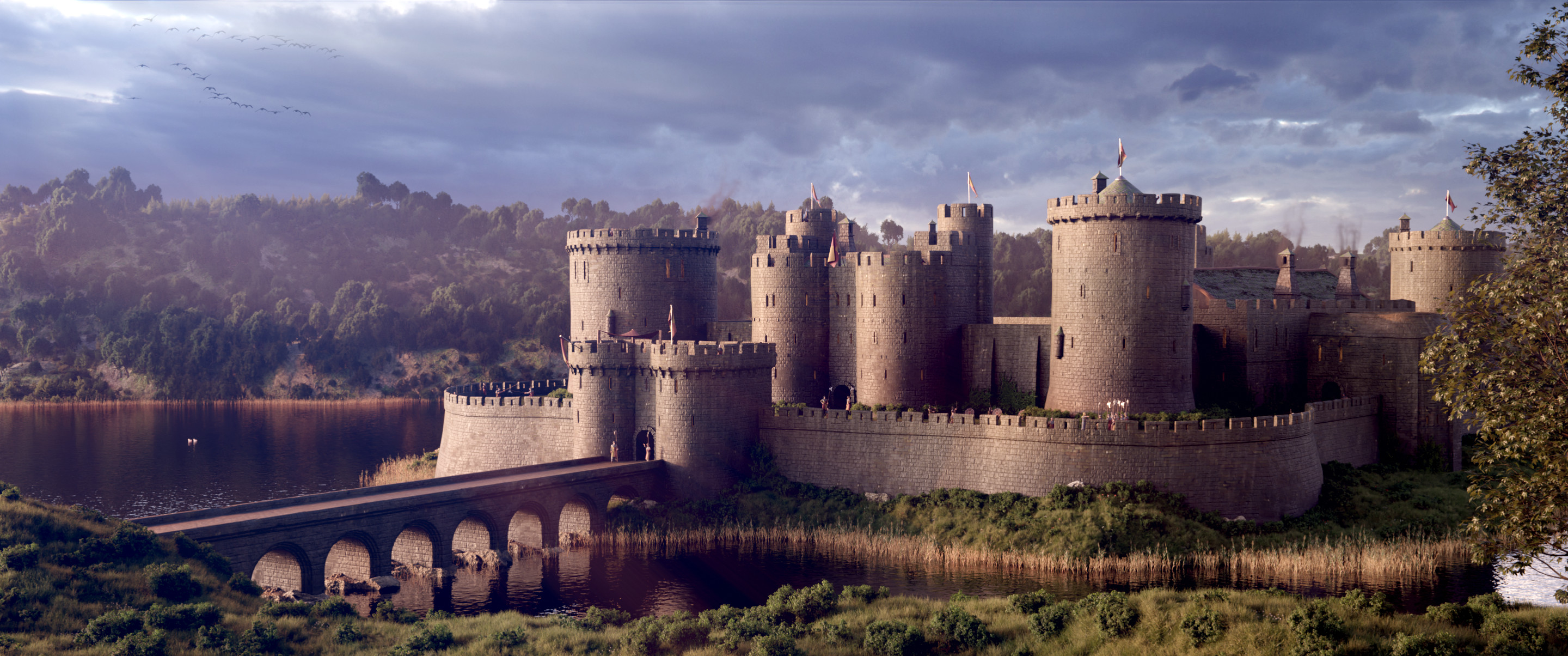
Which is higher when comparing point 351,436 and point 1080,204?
point 1080,204

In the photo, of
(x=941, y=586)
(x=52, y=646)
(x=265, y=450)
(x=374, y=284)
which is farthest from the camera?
(x=374, y=284)

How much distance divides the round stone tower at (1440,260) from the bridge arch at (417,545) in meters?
53.3

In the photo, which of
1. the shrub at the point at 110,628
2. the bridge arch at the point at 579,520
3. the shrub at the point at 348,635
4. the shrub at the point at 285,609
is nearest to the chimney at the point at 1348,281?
the bridge arch at the point at 579,520

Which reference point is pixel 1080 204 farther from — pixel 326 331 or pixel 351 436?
pixel 326 331

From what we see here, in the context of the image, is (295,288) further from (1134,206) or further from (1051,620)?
(1051,620)

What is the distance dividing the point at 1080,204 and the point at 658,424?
2167cm

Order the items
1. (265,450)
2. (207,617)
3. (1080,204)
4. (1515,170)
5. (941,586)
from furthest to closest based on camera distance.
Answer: (265,450)
(1080,204)
(941,586)
(207,617)
(1515,170)

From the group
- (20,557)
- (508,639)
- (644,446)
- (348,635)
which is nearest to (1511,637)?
(508,639)

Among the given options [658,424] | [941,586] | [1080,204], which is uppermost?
[1080,204]

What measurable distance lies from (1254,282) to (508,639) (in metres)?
49.2

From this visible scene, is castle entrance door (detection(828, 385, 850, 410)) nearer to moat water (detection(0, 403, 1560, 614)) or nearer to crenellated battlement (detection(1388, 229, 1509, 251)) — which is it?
moat water (detection(0, 403, 1560, 614))

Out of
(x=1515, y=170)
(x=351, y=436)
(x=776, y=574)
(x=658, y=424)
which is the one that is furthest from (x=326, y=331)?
(x=1515, y=170)

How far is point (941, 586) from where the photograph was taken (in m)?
42.2

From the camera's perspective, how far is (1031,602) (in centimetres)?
3509
